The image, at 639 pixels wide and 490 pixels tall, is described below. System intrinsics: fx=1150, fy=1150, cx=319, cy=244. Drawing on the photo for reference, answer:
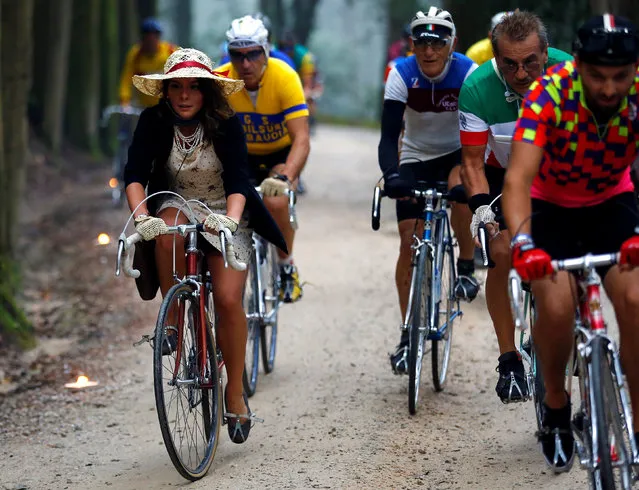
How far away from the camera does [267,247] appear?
29.0 ft

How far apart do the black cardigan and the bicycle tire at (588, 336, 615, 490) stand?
2.49 m

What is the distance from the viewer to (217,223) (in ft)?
19.7

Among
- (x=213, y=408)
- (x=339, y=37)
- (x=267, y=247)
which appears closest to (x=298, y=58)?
(x=267, y=247)

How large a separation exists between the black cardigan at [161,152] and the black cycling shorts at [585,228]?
190 centimetres

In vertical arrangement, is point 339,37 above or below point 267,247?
A: below

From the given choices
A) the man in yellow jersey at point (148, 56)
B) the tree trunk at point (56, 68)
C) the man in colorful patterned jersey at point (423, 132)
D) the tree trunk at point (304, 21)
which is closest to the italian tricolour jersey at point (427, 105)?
the man in colorful patterned jersey at point (423, 132)

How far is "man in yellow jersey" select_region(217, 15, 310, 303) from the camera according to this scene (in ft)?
26.7

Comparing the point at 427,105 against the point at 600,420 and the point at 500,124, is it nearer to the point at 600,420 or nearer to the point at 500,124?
the point at 500,124

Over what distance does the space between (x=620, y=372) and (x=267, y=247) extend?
4.48 metres

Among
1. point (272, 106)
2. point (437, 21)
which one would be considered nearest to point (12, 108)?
point (272, 106)

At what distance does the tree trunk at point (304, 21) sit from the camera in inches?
1470

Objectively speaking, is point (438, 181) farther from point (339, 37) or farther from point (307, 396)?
point (339, 37)

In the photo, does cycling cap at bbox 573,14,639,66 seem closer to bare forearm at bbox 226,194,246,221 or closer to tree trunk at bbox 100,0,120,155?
bare forearm at bbox 226,194,246,221

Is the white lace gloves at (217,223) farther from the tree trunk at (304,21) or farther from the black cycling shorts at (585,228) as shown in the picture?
the tree trunk at (304,21)
